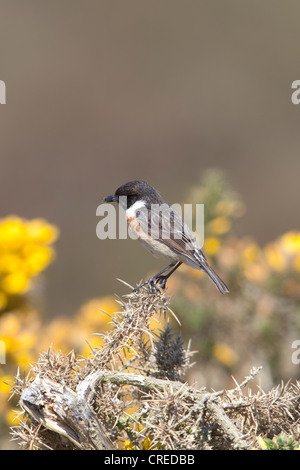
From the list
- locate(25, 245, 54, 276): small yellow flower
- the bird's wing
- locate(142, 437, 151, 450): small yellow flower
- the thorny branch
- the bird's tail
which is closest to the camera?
the thorny branch

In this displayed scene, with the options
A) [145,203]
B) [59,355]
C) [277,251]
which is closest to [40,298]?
[145,203]

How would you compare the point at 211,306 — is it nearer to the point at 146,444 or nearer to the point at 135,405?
the point at 135,405

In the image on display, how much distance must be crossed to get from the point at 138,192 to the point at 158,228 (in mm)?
280

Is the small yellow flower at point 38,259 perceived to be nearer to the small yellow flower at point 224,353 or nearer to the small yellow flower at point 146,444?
the small yellow flower at point 224,353

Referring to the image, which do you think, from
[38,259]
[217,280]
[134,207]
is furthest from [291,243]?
[38,259]

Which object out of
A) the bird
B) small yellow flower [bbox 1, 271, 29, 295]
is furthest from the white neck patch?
small yellow flower [bbox 1, 271, 29, 295]

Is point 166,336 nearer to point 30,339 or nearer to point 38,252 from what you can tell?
point 30,339

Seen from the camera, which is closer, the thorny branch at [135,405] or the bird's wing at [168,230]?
the thorny branch at [135,405]

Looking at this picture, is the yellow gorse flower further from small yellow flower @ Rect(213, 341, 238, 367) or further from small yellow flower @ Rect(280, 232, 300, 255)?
small yellow flower @ Rect(280, 232, 300, 255)

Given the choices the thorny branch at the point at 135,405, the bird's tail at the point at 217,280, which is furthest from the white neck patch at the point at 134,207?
the thorny branch at the point at 135,405

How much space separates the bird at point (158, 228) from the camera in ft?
12.0

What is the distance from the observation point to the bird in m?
3.67

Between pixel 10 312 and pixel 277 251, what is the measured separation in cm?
200

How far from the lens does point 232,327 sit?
4.09 m
